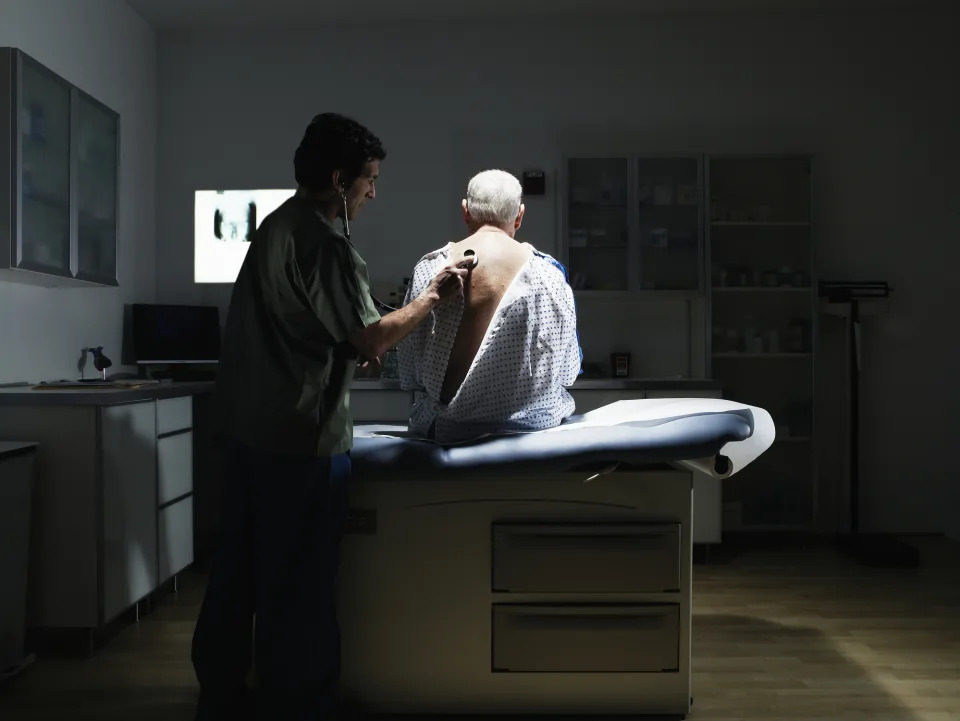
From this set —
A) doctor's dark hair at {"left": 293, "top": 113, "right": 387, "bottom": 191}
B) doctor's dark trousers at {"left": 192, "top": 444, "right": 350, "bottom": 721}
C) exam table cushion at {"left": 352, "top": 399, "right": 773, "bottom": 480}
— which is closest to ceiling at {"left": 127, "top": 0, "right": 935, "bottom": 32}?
doctor's dark hair at {"left": 293, "top": 113, "right": 387, "bottom": 191}

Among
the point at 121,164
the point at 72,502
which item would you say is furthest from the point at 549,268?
the point at 121,164

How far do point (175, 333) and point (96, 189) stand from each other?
41.7 inches

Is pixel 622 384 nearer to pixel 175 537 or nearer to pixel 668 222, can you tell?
pixel 668 222

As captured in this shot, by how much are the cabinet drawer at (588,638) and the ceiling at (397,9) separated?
10.9 feet

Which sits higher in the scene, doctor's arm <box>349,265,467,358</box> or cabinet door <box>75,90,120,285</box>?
cabinet door <box>75,90,120,285</box>

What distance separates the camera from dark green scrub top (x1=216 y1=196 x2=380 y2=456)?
1.84 metres

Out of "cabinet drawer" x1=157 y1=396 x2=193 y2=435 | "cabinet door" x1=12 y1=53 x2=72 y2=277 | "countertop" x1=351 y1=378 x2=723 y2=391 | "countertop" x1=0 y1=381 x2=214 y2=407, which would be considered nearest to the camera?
"countertop" x1=0 y1=381 x2=214 y2=407

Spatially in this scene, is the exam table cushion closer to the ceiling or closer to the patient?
the patient

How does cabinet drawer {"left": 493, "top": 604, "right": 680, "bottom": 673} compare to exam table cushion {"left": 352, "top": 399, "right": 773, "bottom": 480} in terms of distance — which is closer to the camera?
exam table cushion {"left": 352, "top": 399, "right": 773, "bottom": 480}

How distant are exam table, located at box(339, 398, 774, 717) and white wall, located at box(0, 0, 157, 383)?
189cm

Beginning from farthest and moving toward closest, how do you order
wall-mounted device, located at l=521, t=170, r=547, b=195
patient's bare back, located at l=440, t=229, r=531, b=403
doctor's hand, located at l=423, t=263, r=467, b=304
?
wall-mounted device, located at l=521, t=170, r=547, b=195
patient's bare back, located at l=440, t=229, r=531, b=403
doctor's hand, located at l=423, t=263, r=467, b=304

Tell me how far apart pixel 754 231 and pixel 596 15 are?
144cm

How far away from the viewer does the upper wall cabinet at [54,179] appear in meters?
2.67

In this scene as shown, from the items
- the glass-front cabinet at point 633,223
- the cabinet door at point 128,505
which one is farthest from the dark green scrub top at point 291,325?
the glass-front cabinet at point 633,223
